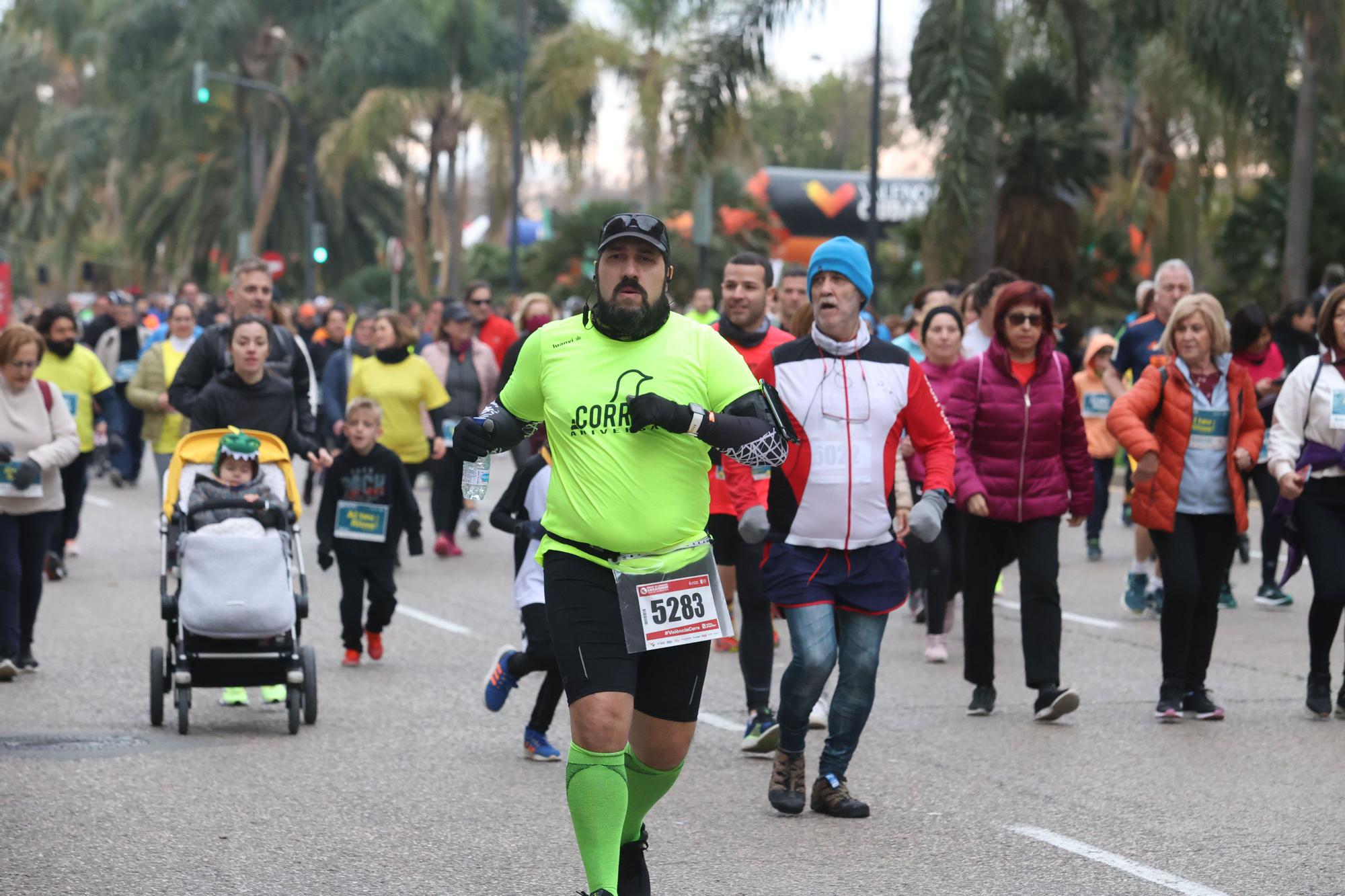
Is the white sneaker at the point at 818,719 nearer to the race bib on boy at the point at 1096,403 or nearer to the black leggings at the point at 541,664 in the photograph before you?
the black leggings at the point at 541,664

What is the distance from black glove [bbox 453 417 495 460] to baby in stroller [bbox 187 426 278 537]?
322 centimetres

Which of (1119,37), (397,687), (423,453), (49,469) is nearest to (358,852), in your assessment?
(397,687)

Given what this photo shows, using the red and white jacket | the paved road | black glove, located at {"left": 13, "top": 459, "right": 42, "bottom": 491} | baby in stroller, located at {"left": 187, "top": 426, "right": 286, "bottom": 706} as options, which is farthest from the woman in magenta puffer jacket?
black glove, located at {"left": 13, "top": 459, "right": 42, "bottom": 491}

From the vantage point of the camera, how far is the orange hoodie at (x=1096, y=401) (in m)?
14.4

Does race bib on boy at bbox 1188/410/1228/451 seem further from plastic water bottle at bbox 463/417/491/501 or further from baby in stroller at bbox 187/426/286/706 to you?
plastic water bottle at bbox 463/417/491/501

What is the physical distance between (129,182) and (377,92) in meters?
19.8

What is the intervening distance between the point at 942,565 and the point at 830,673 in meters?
3.63

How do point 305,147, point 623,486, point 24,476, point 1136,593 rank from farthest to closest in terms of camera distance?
1. point 305,147
2. point 1136,593
3. point 24,476
4. point 623,486

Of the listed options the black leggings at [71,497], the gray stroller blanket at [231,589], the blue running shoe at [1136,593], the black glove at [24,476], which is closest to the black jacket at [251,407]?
the black glove at [24,476]

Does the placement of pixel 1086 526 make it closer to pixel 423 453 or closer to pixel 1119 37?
pixel 423 453

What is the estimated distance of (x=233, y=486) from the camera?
8.73 m

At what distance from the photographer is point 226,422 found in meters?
9.78

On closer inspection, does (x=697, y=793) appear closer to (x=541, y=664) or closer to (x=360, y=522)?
(x=541, y=664)

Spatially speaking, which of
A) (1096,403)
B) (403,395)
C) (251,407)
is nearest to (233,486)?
(251,407)
